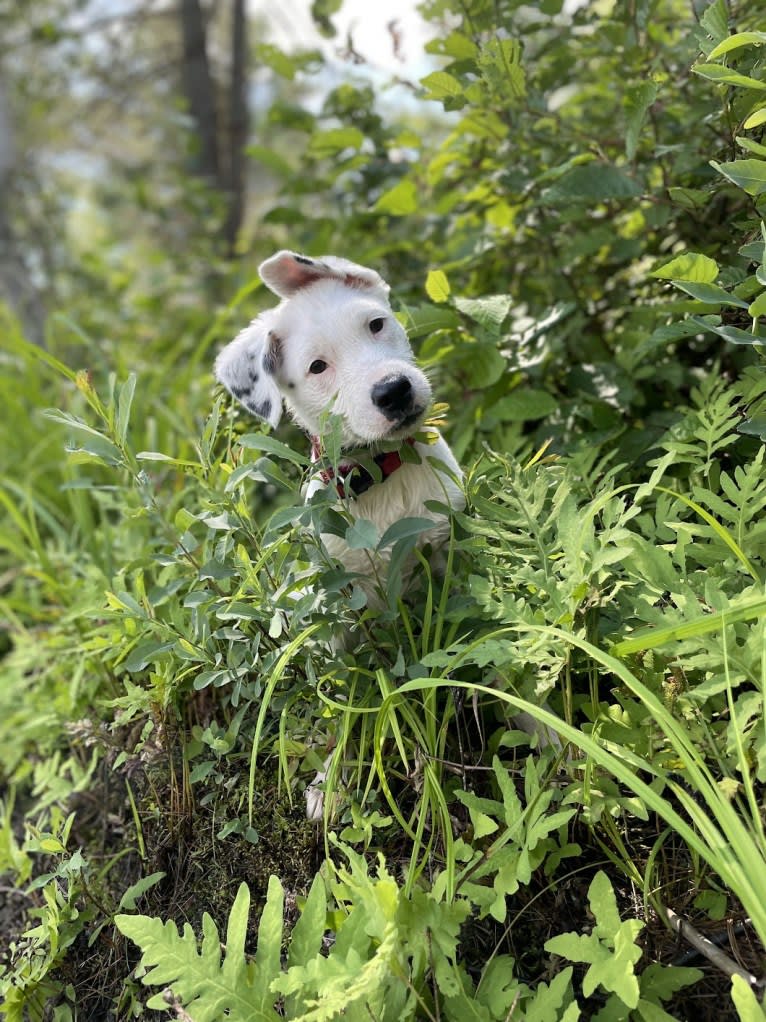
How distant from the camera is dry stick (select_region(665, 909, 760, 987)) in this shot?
4.50ft

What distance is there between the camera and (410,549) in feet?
5.71

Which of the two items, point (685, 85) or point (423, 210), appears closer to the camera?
point (685, 85)

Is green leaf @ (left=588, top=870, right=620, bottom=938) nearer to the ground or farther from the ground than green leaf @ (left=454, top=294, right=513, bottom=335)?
nearer to the ground

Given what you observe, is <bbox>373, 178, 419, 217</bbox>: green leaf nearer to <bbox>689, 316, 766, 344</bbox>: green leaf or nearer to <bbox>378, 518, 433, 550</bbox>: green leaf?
<bbox>689, 316, 766, 344</bbox>: green leaf

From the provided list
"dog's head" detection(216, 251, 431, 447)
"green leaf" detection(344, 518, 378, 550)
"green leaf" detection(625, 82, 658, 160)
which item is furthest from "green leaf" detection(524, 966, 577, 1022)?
"green leaf" detection(625, 82, 658, 160)

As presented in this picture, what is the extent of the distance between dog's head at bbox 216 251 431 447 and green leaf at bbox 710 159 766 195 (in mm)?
715

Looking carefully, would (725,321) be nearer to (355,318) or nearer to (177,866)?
(355,318)

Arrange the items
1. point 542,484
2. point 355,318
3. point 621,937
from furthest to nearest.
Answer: point 355,318
point 542,484
point 621,937

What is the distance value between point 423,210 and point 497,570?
1864mm

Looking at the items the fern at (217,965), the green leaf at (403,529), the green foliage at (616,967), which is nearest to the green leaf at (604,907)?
the green foliage at (616,967)

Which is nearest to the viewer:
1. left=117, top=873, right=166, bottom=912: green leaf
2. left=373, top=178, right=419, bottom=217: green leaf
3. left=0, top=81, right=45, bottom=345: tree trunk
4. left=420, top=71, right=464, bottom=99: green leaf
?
left=117, top=873, right=166, bottom=912: green leaf

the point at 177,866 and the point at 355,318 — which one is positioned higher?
the point at 355,318

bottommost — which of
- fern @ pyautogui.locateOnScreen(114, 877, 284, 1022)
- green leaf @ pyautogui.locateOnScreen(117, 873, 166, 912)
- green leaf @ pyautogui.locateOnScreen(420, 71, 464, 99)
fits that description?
green leaf @ pyautogui.locateOnScreen(117, 873, 166, 912)

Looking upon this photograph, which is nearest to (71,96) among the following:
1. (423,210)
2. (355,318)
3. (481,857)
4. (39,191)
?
(39,191)
